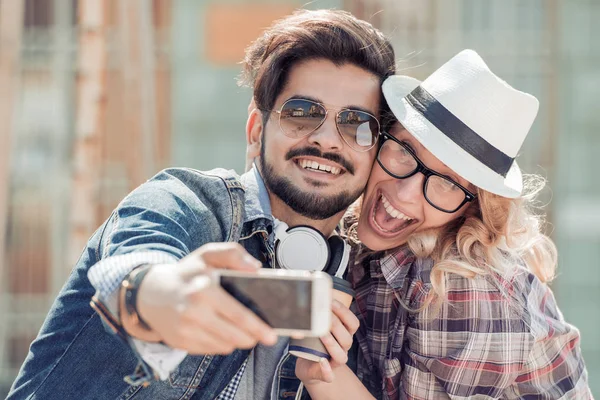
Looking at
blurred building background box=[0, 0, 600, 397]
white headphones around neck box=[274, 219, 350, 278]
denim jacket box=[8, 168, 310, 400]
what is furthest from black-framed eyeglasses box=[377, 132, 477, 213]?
blurred building background box=[0, 0, 600, 397]

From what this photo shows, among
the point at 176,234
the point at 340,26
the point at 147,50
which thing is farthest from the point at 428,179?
the point at 147,50

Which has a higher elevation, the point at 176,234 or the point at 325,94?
the point at 325,94

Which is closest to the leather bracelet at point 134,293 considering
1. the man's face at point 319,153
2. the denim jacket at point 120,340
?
the denim jacket at point 120,340

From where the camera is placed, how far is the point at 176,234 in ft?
6.18

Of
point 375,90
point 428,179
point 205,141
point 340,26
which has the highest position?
point 340,26

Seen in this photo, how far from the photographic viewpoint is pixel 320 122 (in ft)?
8.20

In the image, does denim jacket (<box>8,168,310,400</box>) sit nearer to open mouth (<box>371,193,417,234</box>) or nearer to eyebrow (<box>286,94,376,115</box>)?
eyebrow (<box>286,94,376,115</box>)

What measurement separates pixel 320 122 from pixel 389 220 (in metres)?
0.40

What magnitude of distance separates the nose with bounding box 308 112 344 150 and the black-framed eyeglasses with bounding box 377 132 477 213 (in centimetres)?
19

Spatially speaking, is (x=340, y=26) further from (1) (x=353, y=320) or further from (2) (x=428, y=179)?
(1) (x=353, y=320)

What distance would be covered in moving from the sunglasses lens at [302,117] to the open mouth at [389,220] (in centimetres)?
35

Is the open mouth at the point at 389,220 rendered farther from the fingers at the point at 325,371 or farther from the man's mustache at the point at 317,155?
the fingers at the point at 325,371

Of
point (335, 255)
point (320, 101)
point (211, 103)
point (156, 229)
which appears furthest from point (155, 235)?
point (211, 103)

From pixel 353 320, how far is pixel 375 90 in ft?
2.74
